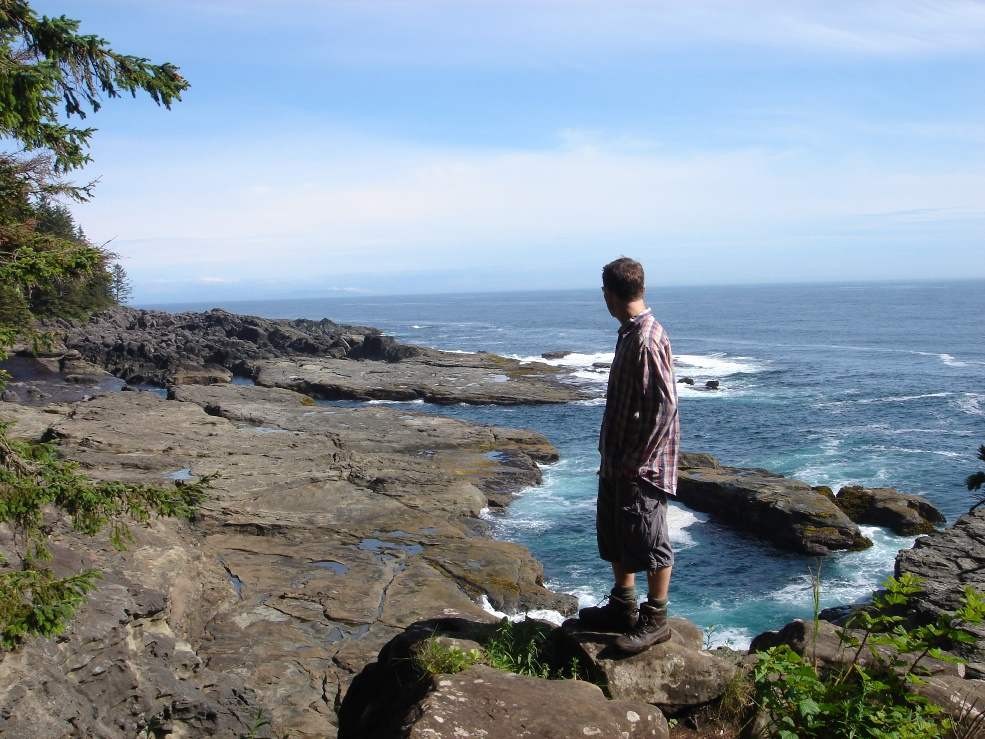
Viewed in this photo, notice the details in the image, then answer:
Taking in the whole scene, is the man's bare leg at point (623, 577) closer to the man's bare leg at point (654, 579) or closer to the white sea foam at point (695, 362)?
the man's bare leg at point (654, 579)

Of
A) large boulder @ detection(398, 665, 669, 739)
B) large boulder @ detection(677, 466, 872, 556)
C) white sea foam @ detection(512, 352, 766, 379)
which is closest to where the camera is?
large boulder @ detection(398, 665, 669, 739)

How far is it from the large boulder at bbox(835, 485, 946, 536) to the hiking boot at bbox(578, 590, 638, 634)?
71.4 feet

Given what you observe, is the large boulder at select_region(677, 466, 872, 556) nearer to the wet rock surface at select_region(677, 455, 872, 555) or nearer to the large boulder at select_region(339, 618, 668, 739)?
the wet rock surface at select_region(677, 455, 872, 555)

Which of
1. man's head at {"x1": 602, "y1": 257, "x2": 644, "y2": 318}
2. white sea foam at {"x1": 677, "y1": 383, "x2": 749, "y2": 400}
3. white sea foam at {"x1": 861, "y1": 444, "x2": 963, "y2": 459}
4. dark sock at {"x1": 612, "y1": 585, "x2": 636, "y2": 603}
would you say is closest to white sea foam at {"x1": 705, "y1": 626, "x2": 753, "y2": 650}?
dark sock at {"x1": 612, "y1": 585, "x2": 636, "y2": 603}

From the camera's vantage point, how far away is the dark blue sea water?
2069cm

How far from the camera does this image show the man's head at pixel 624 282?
5.47 metres

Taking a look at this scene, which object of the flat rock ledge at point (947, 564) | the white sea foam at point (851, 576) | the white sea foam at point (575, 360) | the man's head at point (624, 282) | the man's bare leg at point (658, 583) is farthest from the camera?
the white sea foam at point (575, 360)

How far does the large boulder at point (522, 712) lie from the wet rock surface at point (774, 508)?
20002mm

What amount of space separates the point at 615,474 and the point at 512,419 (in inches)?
1445

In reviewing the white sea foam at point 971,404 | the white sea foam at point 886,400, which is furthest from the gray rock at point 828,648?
the white sea foam at point 886,400

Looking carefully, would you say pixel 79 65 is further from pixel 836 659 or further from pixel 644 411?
pixel 836 659

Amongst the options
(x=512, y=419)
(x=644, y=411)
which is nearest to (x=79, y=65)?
(x=644, y=411)

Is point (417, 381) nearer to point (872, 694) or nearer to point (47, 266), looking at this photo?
point (47, 266)

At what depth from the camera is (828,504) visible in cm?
2398
